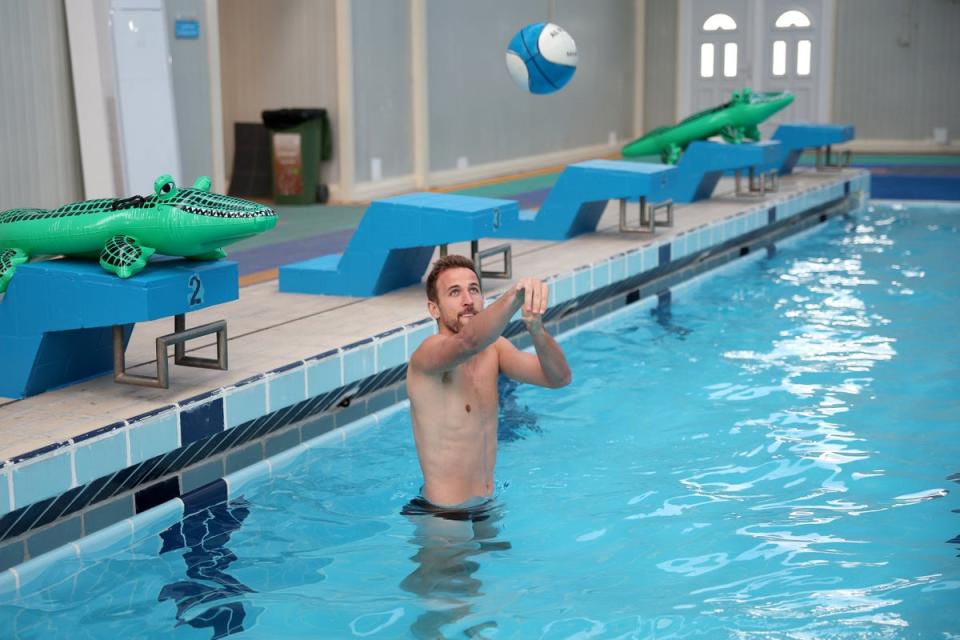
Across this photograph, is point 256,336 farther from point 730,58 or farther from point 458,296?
point 730,58

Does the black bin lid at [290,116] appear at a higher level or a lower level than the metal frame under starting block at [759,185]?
higher

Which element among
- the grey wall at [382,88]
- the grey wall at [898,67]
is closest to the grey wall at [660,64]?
the grey wall at [898,67]

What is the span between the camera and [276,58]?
12.3 metres

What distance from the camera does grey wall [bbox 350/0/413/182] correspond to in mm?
12086

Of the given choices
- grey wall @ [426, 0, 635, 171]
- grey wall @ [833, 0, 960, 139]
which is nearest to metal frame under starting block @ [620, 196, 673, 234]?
grey wall @ [426, 0, 635, 171]

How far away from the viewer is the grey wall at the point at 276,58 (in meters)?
12.0

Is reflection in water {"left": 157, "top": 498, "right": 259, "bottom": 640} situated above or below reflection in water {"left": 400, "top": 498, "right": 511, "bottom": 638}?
below

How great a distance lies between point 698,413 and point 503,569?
211 centimetres

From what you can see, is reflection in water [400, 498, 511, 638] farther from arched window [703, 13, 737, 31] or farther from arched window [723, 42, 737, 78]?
arched window [703, 13, 737, 31]

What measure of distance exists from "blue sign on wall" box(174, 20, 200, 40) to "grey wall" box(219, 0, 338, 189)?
2.25 m

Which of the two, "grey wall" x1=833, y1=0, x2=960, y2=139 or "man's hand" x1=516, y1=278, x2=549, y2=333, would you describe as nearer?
"man's hand" x1=516, y1=278, x2=549, y2=333

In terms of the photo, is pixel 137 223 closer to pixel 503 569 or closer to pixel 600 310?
pixel 503 569

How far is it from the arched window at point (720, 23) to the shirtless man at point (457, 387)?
52.3 ft

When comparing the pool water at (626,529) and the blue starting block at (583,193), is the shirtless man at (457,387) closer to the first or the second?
the pool water at (626,529)
